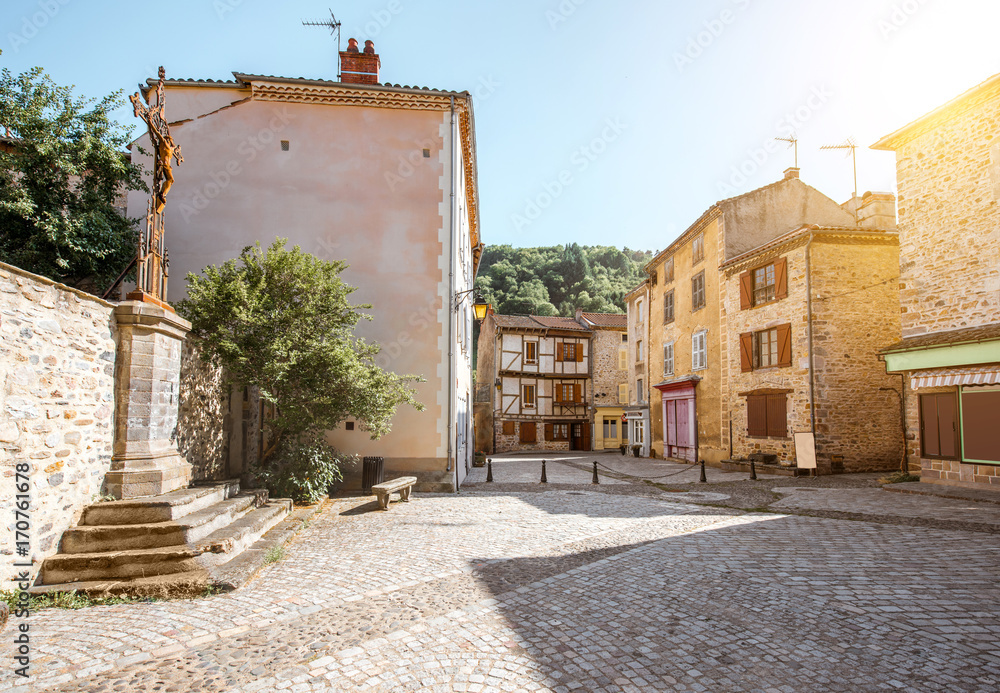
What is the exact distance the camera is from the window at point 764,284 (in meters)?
16.9

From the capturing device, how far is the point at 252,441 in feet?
32.9

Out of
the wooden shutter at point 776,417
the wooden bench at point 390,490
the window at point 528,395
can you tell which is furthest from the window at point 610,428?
the wooden bench at point 390,490

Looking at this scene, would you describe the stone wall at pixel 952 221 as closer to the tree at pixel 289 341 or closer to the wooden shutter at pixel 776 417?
the wooden shutter at pixel 776 417

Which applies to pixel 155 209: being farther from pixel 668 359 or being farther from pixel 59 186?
pixel 668 359

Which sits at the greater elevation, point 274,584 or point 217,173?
point 217,173

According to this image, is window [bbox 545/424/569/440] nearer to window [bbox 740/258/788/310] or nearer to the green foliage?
window [bbox 740/258/788/310]

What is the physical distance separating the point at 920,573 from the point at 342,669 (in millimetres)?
5458

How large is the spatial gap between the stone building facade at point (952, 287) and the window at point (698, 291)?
26.2ft

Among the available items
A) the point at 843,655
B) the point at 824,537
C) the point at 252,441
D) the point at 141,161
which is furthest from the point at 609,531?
the point at 141,161

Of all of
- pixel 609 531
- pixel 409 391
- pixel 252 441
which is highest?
pixel 409 391

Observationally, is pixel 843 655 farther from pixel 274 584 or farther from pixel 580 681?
pixel 274 584

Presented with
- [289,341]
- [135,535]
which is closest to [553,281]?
[289,341]

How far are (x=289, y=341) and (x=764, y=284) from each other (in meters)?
14.4

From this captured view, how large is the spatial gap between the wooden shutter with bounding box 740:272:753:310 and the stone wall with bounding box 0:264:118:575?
55.6 ft
